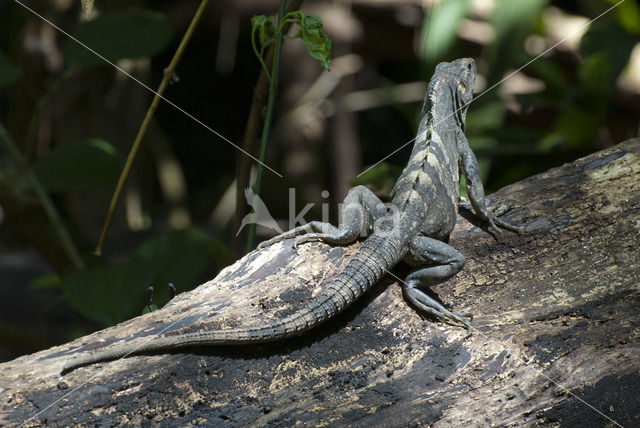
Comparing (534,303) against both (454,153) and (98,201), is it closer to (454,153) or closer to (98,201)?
(454,153)

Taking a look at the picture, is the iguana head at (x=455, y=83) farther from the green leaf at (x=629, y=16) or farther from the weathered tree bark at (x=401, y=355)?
the green leaf at (x=629, y=16)

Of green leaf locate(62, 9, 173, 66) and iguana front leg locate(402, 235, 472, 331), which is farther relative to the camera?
green leaf locate(62, 9, 173, 66)

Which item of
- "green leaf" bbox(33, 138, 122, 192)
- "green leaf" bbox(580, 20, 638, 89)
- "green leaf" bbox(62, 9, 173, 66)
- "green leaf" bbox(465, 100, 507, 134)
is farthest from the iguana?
"green leaf" bbox(62, 9, 173, 66)

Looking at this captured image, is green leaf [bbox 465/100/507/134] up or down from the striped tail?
up

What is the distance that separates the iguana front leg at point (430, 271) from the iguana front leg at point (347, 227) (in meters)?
0.27

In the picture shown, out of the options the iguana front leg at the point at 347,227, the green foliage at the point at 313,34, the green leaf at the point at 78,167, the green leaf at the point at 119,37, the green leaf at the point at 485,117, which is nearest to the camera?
the green foliage at the point at 313,34

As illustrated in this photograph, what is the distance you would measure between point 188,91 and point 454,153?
5883 millimetres

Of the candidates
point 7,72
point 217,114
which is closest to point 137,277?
point 7,72

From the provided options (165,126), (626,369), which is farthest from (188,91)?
(626,369)

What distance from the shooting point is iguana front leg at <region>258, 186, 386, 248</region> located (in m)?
3.12

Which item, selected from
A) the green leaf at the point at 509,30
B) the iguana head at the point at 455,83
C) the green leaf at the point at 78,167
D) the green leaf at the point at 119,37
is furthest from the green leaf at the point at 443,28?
the green leaf at the point at 78,167

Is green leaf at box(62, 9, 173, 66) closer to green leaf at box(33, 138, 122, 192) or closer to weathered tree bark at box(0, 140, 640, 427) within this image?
green leaf at box(33, 138, 122, 192)

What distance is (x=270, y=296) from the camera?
2859 mm

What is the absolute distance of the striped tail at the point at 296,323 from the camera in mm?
2488
